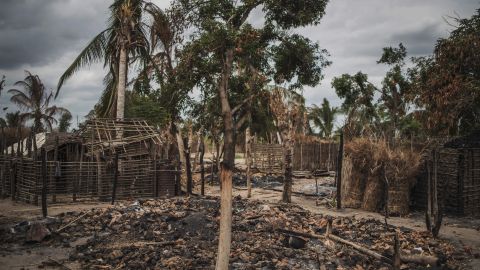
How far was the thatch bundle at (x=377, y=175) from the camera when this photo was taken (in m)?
13.8

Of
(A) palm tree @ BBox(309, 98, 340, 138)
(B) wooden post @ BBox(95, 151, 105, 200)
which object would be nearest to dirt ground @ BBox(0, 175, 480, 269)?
(B) wooden post @ BBox(95, 151, 105, 200)

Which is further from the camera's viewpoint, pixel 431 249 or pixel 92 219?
pixel 92 219

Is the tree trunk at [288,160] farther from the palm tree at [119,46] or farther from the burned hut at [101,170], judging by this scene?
the palm tree at [119,46]

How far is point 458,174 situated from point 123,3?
51.7 feet

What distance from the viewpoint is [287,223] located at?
10688mm

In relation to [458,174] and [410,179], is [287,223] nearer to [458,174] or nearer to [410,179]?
[410,179]

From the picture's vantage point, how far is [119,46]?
20.0 metres

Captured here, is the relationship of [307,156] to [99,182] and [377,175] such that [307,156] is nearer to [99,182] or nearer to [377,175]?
[377,175]

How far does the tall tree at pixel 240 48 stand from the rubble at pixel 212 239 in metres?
2.22

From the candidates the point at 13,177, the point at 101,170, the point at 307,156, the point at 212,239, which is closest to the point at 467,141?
the point at 212,239

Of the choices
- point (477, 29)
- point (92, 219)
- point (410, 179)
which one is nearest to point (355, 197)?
point (410, 179)

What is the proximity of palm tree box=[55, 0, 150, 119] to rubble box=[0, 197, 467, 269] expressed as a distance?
8.53 meters

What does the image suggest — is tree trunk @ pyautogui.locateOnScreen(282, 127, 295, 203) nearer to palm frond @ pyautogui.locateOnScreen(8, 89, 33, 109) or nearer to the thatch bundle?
the thatch bundle

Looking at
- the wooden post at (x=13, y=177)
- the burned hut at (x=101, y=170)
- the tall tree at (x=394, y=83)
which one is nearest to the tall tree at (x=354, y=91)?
the tall tree at (x=394, y=83)
